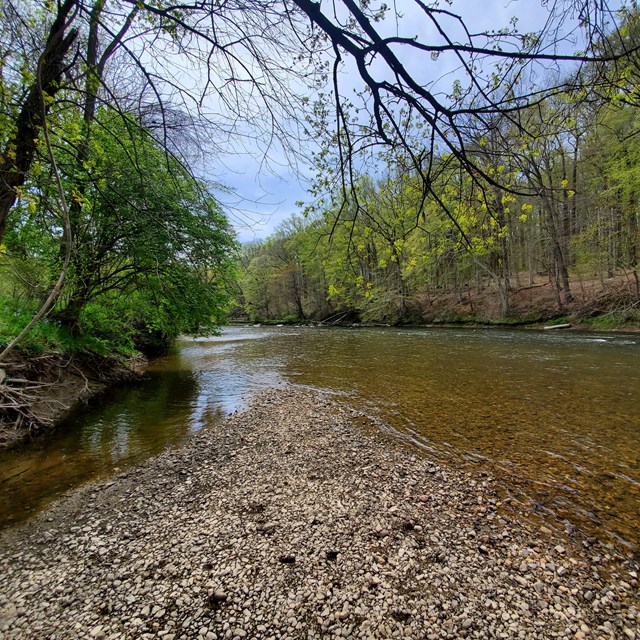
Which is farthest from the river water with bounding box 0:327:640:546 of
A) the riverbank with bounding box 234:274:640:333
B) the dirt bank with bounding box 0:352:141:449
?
the riverbank with bounding box 234:274:640:333

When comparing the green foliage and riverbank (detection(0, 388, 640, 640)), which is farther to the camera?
the green foliage

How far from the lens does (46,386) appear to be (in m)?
7.17

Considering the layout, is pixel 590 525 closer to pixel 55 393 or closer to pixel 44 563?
pixel 44 563

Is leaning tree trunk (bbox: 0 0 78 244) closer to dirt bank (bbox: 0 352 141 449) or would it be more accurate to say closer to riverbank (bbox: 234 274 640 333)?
dirt bank (bbox: 0 352 141 449)

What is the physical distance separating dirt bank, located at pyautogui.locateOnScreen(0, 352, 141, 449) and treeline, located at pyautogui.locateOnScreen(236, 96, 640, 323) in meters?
4.67

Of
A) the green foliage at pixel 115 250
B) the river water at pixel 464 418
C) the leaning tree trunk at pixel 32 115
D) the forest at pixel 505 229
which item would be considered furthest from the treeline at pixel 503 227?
the river water at pixel 464 418

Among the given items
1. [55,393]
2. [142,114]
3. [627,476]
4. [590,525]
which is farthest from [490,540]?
[55,393]

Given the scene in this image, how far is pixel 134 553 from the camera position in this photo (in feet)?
9.80

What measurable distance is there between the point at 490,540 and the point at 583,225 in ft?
78.4

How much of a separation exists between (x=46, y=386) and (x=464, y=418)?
29.8ft

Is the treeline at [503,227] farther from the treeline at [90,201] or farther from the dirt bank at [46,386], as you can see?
the dirt bank at [46,386]

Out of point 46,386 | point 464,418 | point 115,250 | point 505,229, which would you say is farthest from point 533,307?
point 46,386

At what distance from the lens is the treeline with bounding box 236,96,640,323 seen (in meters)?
2.77

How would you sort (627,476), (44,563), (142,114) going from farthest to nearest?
(627,476), (142,114), (44,563)
